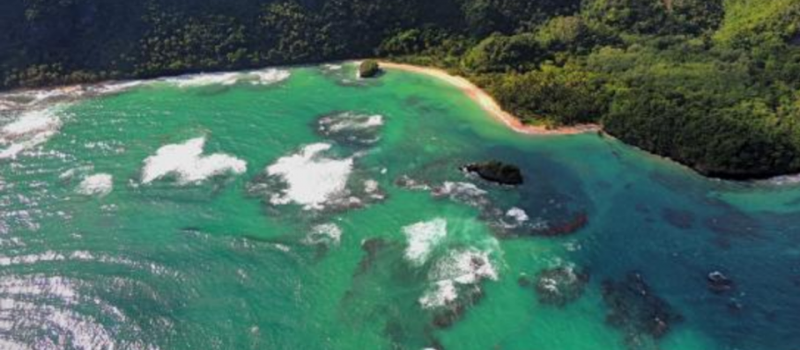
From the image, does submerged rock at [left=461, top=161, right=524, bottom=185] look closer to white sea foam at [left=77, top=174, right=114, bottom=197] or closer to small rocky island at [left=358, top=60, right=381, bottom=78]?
small rocky island at [left=358, top=60, right=381, bottom=78]

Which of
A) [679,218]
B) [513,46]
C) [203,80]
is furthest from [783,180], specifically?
[203,80]

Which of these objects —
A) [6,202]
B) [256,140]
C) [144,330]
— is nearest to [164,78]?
[256,140]

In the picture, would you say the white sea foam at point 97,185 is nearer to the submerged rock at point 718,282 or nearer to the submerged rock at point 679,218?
the submerged rock at point 679,218

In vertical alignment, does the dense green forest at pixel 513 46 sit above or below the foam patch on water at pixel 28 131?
above

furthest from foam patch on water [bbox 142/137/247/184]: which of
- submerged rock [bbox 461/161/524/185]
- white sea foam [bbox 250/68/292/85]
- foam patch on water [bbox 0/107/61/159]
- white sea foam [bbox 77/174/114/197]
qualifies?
submerged rock [bbox 461/161/524/185]

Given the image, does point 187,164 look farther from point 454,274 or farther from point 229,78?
point 454,274

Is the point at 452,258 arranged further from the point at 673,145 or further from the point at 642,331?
the point at 673,145

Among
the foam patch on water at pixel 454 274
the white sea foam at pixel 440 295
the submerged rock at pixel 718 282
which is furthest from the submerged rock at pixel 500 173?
the submerged rock at pixel 718 282
